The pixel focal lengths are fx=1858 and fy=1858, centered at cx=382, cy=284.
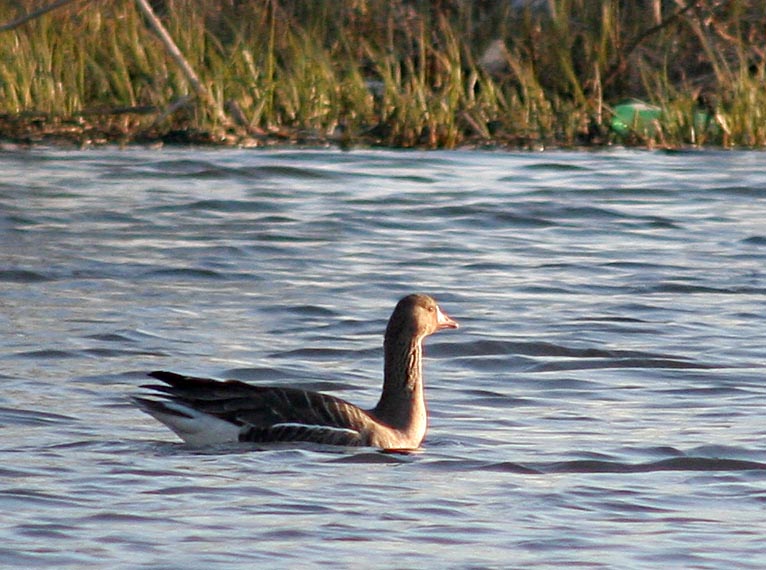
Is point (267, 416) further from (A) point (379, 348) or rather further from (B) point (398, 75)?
(B) point (398, 75)

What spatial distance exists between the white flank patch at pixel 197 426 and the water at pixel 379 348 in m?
0.06

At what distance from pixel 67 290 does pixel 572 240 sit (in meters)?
4.05

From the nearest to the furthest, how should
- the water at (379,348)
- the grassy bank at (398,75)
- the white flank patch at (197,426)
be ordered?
the water at (379,348), the white flank patch at (197,426), the grassy bank at (398,75)

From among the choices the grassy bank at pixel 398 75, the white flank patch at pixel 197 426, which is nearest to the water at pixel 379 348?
the white flank patch at pixel 197 426

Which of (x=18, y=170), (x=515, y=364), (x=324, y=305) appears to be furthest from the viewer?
(x=18, y=170)

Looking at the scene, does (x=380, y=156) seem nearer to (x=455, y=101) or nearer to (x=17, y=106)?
(x=455, y=101)

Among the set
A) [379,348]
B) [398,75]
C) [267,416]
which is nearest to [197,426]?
[267,416]

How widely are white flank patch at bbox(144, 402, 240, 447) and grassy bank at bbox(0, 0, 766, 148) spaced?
8.82 m

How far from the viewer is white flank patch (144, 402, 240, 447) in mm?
6910

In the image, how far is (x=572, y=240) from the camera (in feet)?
43.3

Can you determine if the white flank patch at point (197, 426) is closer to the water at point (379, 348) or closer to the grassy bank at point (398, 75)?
the water at point (379, 348)

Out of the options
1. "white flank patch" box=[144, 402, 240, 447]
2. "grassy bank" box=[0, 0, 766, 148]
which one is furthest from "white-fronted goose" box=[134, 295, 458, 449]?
"grassy bank" box=[0, 0, 766, 148]

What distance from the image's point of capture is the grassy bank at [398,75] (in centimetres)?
1588

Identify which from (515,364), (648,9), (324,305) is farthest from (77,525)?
(648,9)
